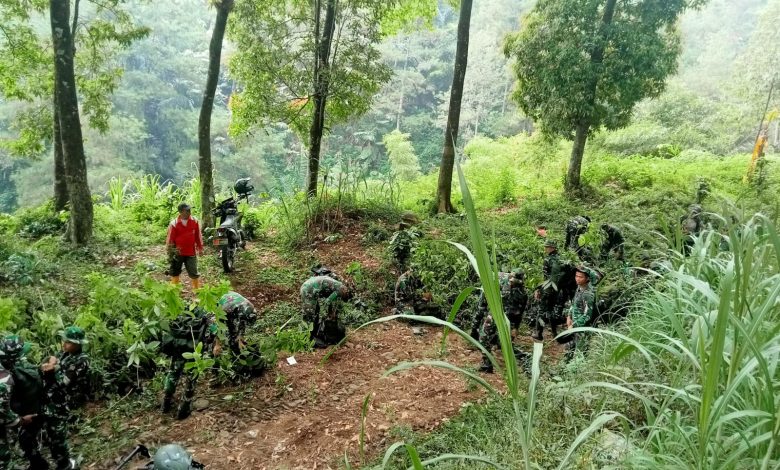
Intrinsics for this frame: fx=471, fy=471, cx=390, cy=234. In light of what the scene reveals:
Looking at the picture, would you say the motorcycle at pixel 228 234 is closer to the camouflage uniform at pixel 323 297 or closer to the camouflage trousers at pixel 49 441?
the camouflage uniform at pixel 323 297

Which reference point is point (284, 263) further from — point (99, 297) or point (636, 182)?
point (636, 182)

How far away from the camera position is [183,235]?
730 cm

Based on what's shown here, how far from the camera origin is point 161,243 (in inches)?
394

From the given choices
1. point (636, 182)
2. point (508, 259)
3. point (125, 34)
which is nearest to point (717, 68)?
point (636, 182)

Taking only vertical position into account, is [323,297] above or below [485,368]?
above

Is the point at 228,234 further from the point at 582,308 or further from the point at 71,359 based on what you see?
the point at 582,308

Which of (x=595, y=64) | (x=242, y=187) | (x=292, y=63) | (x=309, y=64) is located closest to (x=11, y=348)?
(x=242, y=187)

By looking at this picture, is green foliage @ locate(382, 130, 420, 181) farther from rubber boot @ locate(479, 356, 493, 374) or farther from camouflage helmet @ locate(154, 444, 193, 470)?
camouflage helmet @ locate(154, 444, 193, 470)

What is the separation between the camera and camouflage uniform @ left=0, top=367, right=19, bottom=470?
3395 mm

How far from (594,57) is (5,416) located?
43.5 ft

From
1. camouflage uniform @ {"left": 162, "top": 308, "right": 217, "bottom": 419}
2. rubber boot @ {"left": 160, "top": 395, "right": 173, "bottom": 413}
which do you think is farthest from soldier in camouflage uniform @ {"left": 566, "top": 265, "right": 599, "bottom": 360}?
rubber boot @ {"left": 160, "top": 395, "right": 173, "bottom": 413}

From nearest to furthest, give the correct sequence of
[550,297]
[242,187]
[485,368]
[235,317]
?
[235,317], [485,368], [550,297], [242,187]

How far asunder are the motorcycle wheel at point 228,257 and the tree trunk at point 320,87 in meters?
2.84

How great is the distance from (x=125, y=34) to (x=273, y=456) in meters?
9.84
